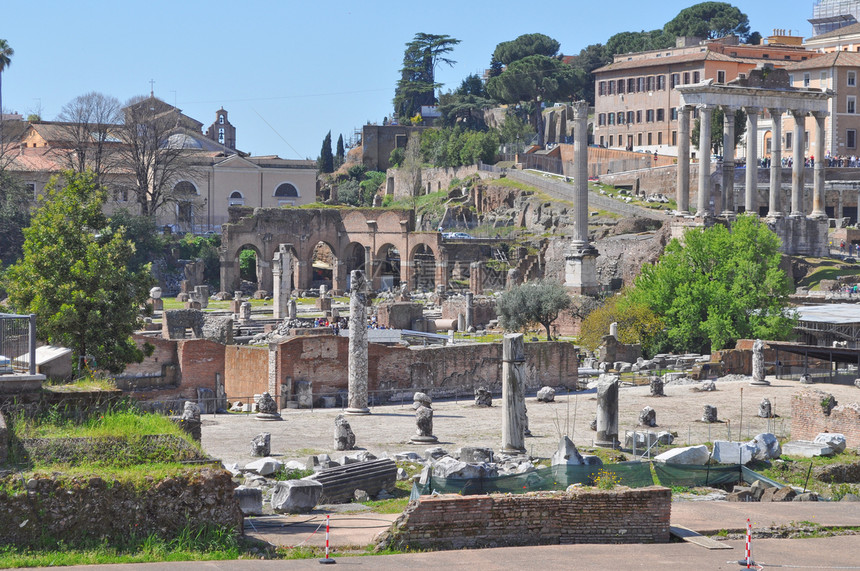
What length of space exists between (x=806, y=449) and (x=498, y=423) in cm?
724

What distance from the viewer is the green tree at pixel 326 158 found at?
106812 millimetres

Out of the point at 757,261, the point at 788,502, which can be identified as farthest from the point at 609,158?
the point at 788,502

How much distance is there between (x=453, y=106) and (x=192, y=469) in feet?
306

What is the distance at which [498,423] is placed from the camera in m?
27.4

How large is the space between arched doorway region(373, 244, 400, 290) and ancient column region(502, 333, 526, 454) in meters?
47.0

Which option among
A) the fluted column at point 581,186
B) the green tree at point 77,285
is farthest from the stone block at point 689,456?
the fluted column at point 581,186

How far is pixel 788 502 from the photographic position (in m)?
16.9

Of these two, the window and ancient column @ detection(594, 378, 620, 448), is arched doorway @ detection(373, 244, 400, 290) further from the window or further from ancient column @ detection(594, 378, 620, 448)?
ancient column @ detection(594, 378, 620, 448)

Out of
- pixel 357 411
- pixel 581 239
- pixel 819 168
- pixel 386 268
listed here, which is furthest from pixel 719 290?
pixel 386 268

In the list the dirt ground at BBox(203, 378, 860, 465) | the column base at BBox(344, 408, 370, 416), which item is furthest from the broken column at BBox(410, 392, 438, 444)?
the column base at BBox(344, 408, 370, 416)

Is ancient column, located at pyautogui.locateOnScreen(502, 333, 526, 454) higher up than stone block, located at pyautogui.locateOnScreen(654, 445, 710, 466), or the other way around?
ancient column, located at pyautogui.locateOnScreen(502, 333, 526, 454)

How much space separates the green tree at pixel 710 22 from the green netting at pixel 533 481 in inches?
3437

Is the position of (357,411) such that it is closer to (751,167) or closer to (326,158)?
(751,167)

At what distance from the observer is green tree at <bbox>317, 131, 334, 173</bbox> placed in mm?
106812
